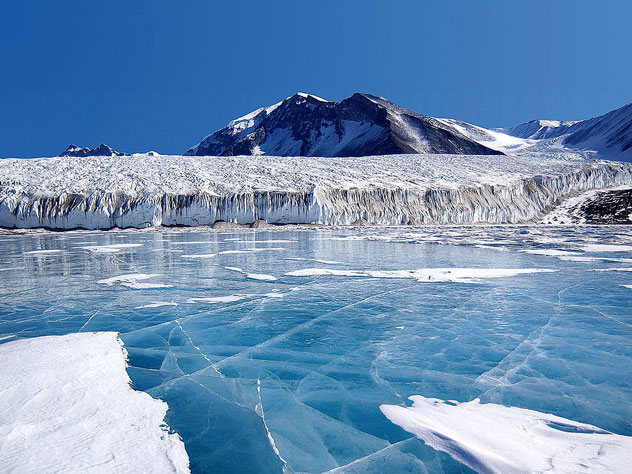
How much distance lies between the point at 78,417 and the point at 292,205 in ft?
97.5

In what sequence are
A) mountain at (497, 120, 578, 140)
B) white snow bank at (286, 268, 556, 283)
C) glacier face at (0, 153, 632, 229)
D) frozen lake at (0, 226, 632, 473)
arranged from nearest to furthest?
frozen lake at (0, 226, 632, 473), white snow bank at (286, 268, 556, 283), glacier face at (0, 153, 632, 229), mountain at (497, 120, 578, 140)

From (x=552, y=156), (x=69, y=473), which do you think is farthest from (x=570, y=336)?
(x=552, y=156)

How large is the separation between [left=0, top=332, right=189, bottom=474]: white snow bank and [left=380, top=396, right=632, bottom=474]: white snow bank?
1709mm

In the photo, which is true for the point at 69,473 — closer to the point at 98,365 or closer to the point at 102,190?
the point at 98,365

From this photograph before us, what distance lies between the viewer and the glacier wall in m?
29.9

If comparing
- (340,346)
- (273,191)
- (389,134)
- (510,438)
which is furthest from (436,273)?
(389,134)

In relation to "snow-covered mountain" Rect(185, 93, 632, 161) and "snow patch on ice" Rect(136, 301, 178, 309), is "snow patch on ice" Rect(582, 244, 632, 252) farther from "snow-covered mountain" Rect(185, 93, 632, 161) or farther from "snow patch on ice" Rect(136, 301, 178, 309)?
"snow-covered mountain" Rect(185, 93, 632, 161)

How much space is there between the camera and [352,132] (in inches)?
3760

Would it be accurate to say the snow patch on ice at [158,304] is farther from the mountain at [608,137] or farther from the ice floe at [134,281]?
the mountain at [608,137]

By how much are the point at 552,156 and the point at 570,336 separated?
58.6 metres

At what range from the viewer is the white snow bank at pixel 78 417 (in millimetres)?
2393

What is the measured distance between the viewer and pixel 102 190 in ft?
102

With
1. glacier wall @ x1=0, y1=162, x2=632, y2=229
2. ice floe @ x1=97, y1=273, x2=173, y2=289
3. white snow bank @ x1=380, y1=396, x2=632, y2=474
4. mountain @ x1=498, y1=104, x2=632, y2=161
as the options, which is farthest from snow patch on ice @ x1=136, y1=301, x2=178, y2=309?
mountain @ x1=498, y1=104, x2=632, y2=161

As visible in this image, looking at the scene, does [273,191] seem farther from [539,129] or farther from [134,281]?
[539,129]
